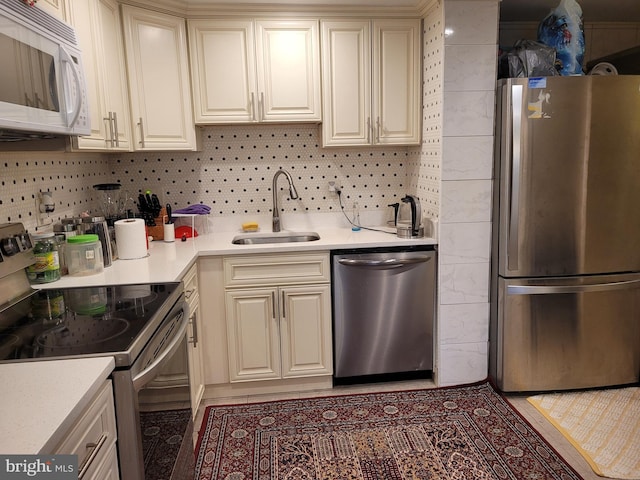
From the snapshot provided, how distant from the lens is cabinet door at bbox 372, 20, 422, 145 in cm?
279

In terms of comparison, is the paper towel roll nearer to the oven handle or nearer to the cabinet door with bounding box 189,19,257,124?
the oven handle

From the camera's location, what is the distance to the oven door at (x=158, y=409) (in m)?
1.23

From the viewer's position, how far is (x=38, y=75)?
140 centimetres

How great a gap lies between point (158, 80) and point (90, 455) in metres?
2.11

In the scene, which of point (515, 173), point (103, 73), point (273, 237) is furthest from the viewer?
point (273, 237)

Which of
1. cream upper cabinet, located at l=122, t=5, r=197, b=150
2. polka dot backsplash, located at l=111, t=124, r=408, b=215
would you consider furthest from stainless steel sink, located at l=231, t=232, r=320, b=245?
cream upper cabinet, located at l=122, t=5, r=197, b=150

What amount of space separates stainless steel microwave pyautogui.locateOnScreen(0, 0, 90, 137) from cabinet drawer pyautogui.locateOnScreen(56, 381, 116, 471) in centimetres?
74

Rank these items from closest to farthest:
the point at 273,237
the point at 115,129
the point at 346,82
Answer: the point at 115,129
the point at 346,82
the point at 273,237

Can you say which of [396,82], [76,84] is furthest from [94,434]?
[396,82]

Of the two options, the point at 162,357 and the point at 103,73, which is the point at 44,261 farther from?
the point at 103,73

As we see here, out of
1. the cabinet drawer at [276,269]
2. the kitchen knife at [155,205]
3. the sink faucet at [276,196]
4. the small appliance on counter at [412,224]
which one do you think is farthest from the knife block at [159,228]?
the small appliance on counter at [412,224]

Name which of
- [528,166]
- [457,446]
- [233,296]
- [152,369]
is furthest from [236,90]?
[457,446]

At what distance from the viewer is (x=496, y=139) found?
2537 mm

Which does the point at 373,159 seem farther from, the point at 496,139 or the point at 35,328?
the point at 35,328
